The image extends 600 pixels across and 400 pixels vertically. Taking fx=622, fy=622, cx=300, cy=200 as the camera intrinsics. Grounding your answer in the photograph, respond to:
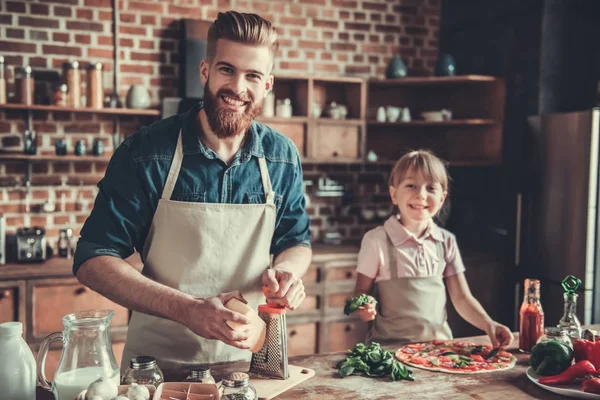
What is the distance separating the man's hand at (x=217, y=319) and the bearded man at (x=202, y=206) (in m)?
0.23

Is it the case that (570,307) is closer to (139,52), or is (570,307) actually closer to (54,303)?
(54,303)

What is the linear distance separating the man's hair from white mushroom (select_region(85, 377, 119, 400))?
1099 millimetres

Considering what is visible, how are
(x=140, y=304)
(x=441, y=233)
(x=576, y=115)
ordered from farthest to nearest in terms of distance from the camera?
1. (x=576, y=115)
2. (x=441, y=233)
3. (x=140, y=304)

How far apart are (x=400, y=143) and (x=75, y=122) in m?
2.42

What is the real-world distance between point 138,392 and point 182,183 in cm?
82

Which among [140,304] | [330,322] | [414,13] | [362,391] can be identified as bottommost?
[330,322]

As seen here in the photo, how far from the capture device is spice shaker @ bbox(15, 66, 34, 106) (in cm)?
373

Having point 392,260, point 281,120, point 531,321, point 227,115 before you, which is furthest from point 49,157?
point 531,321

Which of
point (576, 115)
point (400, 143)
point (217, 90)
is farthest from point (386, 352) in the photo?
point (400, 143)

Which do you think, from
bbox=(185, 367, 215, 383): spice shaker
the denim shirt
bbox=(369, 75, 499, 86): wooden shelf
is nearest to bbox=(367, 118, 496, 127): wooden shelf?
bbox=(369, 75, 499, 86): wooden shelf

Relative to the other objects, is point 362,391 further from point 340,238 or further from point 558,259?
point 340,238

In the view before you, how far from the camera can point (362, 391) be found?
169 centimetres

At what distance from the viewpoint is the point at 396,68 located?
459cm

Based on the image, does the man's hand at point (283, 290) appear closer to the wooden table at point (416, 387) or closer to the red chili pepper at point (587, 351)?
the wooden table at point (416, 387)
